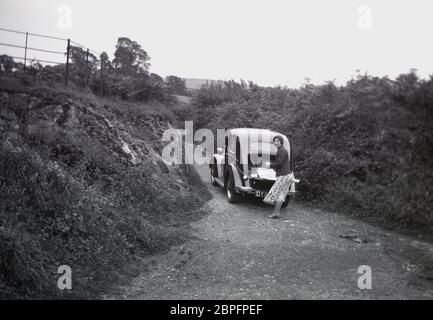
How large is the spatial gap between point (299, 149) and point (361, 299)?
7.96m

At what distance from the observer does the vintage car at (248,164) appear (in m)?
10.0

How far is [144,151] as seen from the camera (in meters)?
11.6

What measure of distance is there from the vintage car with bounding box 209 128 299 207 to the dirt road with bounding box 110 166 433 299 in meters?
1.02

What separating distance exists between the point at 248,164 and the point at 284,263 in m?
4.22

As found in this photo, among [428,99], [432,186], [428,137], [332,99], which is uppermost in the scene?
[332,99]

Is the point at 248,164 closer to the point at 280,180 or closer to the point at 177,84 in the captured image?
the point at 280,180

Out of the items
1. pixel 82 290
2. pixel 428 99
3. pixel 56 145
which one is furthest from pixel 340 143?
pixel 82 290

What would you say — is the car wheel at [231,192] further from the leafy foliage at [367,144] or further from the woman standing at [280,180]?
the leafy foliage at [367,144]

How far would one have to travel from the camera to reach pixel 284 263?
21.2 feet

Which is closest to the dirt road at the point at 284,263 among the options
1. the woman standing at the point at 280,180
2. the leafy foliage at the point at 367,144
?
the woman standing at the point at 280,180

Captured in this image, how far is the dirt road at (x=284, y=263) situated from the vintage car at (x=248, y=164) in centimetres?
102

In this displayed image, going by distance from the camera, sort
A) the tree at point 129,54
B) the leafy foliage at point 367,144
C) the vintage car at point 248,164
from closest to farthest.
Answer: the leafy foliage at point 367,144 < the vintage car at point 248,164 < the tree at point 129,54

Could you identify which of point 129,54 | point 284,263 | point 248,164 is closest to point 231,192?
point 248,164

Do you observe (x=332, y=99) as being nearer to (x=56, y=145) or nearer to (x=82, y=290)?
(x=56, y=145)
